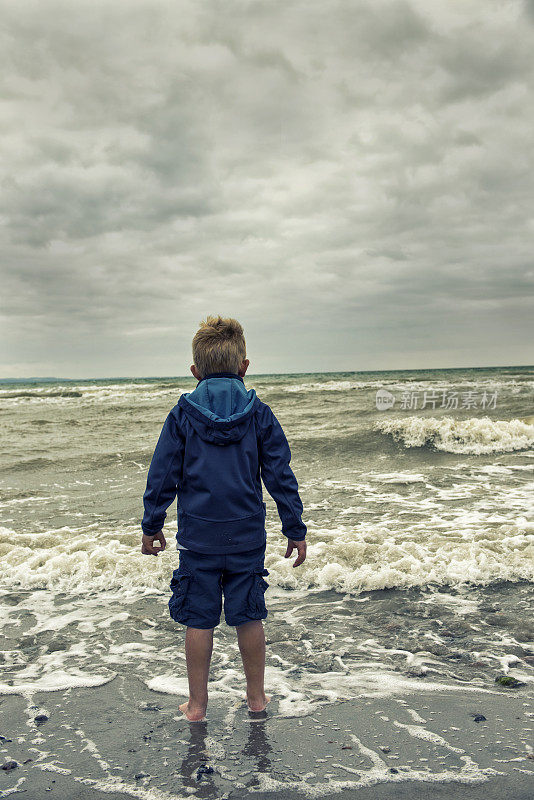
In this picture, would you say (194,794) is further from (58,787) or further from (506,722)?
(506,722)

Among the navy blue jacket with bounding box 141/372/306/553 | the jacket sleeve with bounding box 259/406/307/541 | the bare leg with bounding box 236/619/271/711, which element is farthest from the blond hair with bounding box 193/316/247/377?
the bare leg with bounding box 236/619/271/711

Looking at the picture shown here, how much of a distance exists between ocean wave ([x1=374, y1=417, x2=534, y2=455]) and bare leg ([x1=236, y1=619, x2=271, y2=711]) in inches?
372

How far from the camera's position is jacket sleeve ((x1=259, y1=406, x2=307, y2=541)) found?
2.48 metres

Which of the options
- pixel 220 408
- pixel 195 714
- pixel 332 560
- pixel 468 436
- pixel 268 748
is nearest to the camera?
pixel 268 748

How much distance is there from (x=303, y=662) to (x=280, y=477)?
1187 mm

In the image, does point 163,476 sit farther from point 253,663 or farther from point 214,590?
point 253,663

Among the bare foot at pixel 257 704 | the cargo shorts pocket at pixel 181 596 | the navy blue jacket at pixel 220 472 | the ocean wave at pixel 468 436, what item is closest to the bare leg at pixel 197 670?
the cargo shorts pocket at pixel 181 596

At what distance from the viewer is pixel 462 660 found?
2887 millimetres

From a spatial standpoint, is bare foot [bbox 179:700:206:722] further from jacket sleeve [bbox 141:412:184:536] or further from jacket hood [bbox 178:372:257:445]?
jacket hood [bbox 178:372:257:445]

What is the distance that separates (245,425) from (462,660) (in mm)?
1785

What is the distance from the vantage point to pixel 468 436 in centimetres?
1212

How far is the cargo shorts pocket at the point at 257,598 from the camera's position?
2.42m

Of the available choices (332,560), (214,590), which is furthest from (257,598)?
(332,560)

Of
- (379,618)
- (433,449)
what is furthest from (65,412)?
(379,618)
